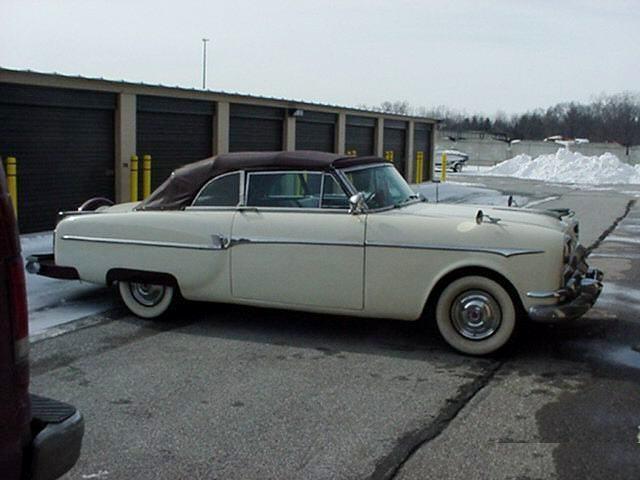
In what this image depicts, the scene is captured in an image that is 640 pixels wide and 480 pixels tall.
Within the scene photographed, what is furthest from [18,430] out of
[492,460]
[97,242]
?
[97,242]

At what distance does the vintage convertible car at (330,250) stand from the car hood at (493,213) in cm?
3

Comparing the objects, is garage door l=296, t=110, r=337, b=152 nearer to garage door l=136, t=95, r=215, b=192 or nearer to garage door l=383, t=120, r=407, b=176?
garage door l=383, t=120, r=407, b=176

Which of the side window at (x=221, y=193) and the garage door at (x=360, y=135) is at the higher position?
the garage door at (x=360, y=135)

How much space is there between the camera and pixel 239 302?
7.08 meters

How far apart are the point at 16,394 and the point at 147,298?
16.1 feet

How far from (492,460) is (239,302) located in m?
3.22

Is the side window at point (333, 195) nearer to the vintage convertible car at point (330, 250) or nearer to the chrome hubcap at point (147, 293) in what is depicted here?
the vintage convertible car at point (330, 250)

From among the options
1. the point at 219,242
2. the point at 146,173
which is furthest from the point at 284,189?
the point at 146,173

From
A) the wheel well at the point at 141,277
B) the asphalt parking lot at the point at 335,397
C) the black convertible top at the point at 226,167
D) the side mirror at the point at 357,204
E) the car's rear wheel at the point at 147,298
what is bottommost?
the asphalt parking lot at the point at 335,397

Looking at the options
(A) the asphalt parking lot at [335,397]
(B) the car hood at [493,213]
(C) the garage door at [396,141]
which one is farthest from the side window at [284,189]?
(C) the garage door at [396,141]

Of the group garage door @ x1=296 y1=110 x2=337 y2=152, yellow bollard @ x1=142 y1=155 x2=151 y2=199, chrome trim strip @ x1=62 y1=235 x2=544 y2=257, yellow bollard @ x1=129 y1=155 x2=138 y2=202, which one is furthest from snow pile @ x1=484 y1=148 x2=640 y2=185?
chrome trim strip @ x1=62 y1=235 x2=544 y2=257

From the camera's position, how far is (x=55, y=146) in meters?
13.1

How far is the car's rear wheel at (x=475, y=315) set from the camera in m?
6.32

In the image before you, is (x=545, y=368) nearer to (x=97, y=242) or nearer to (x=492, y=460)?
(x=492, y=460)
